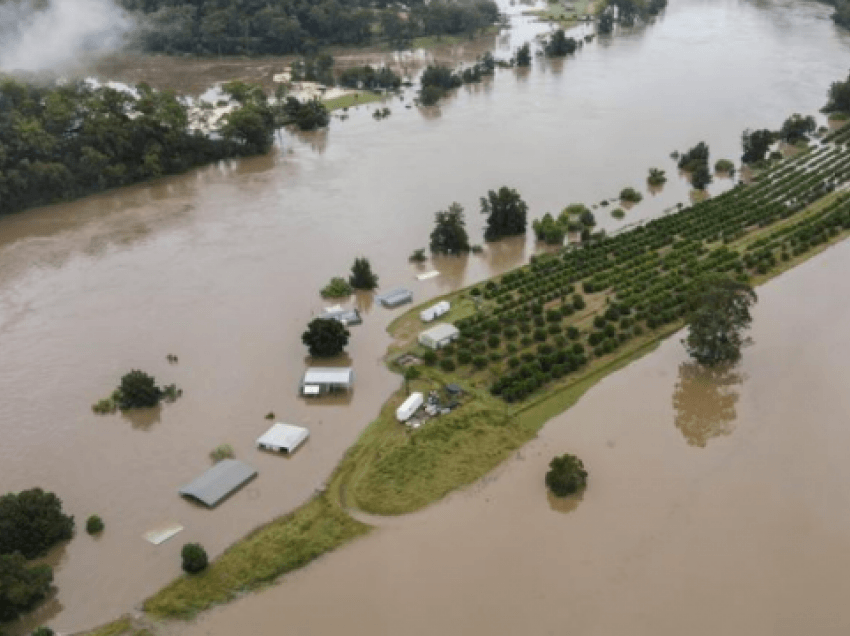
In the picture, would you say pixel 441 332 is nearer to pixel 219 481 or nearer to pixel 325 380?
pixel 325 380

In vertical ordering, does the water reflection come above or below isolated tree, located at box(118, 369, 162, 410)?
below

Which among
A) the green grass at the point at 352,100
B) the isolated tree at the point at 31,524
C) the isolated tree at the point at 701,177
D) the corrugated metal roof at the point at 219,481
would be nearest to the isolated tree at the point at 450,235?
the isolated tree at the point at 701,177

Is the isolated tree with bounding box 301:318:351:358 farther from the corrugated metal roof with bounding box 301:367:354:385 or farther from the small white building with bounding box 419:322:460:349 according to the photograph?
the small white building with bounding box 419:322:460:349

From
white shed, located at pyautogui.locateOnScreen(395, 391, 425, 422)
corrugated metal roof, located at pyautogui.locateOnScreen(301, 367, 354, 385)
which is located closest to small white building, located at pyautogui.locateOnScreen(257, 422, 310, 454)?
corrugated metal roof, located at pyautogui.locateOnScreen(301, 367, 354, 385)

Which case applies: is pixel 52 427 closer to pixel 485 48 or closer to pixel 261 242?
pixel 261 242

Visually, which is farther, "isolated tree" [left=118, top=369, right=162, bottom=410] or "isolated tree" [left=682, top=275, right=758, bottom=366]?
"isolated tree" [left=682, top=275, right=758, bottom=366]
